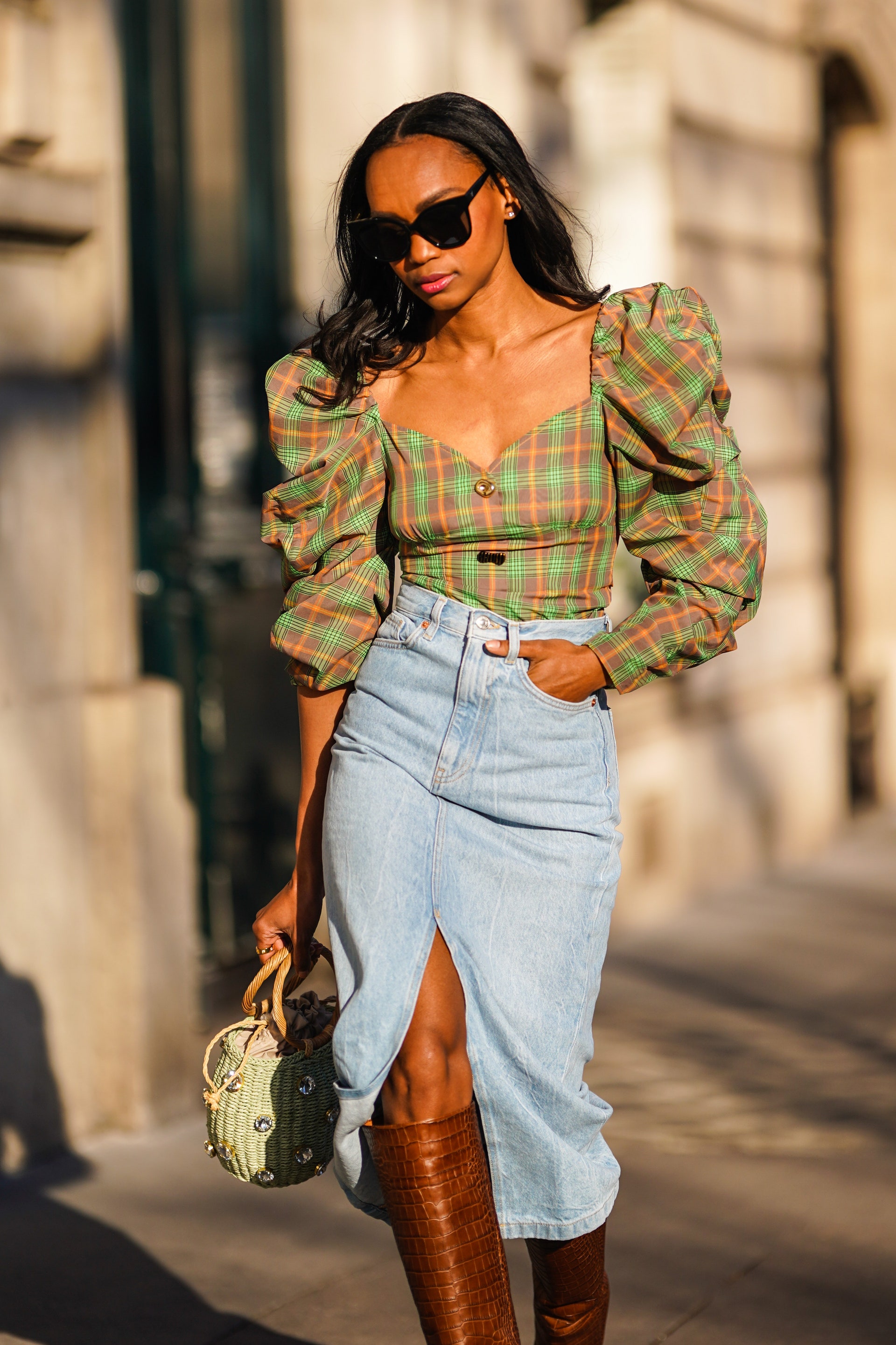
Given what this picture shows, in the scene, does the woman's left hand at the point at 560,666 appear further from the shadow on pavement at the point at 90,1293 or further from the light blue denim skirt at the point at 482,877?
the shadow on pavement at the point at 90,1293

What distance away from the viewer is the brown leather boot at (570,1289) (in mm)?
2721

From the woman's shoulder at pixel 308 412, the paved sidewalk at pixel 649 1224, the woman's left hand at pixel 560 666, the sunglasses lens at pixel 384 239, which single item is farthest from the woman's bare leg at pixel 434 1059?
the paved sidewalk at pixel 649 1224

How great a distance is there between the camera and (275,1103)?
9.10ft

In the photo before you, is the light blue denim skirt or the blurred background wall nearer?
the light blue denim skirt

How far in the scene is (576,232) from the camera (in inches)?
275

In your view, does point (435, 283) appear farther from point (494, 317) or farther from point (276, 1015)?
point (276, 1015)

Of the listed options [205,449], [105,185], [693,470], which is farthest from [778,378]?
[693,470]

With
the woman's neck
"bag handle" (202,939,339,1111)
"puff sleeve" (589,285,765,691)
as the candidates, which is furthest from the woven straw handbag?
the woman's neck

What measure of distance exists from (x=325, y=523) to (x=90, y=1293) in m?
1.88

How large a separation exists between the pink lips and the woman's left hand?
50 cm

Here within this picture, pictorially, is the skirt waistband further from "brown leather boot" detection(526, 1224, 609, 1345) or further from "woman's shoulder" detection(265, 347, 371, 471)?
"brown leather boot" detection(526, 1224, 609, 1345)

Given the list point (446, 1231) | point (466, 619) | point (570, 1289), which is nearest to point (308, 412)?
point (466, 619)

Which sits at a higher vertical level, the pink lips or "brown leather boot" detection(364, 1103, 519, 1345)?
the pink lips

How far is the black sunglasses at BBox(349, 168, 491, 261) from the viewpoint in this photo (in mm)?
2574
